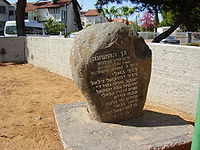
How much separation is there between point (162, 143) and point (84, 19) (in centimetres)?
5134

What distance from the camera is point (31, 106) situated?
551cm

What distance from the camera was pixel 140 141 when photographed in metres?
3.18

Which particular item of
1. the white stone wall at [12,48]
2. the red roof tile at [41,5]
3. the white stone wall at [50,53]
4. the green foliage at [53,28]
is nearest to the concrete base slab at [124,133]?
the white stone wall at [50,53]

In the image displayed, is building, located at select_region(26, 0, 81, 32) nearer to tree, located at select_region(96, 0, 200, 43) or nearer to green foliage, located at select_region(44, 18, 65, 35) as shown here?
green foliage, located at select_region(44, 18, 65, 35)

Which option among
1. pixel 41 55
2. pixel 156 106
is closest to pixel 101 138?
pixel 156 106

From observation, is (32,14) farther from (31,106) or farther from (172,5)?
(31,106)

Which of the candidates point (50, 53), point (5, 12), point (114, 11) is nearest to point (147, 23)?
point (114, 11)

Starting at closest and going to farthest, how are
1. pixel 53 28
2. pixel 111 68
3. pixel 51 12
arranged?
pixel 111 68 → pixel 53 28 → pixel 51 12

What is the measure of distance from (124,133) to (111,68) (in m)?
0.92

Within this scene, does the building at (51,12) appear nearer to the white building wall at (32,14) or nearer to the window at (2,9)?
the white building wall at (32,14)

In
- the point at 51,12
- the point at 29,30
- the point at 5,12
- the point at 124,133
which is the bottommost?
the point at 124,133

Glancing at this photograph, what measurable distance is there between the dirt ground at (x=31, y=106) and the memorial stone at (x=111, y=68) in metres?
0.92

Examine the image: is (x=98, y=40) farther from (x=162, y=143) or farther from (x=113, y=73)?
(x=162, y=143)

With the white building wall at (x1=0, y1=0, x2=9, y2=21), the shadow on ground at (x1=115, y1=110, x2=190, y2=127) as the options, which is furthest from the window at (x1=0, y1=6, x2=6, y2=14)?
the shadow on ground at (x1=115, y1=110, x2=190, y2=127)
